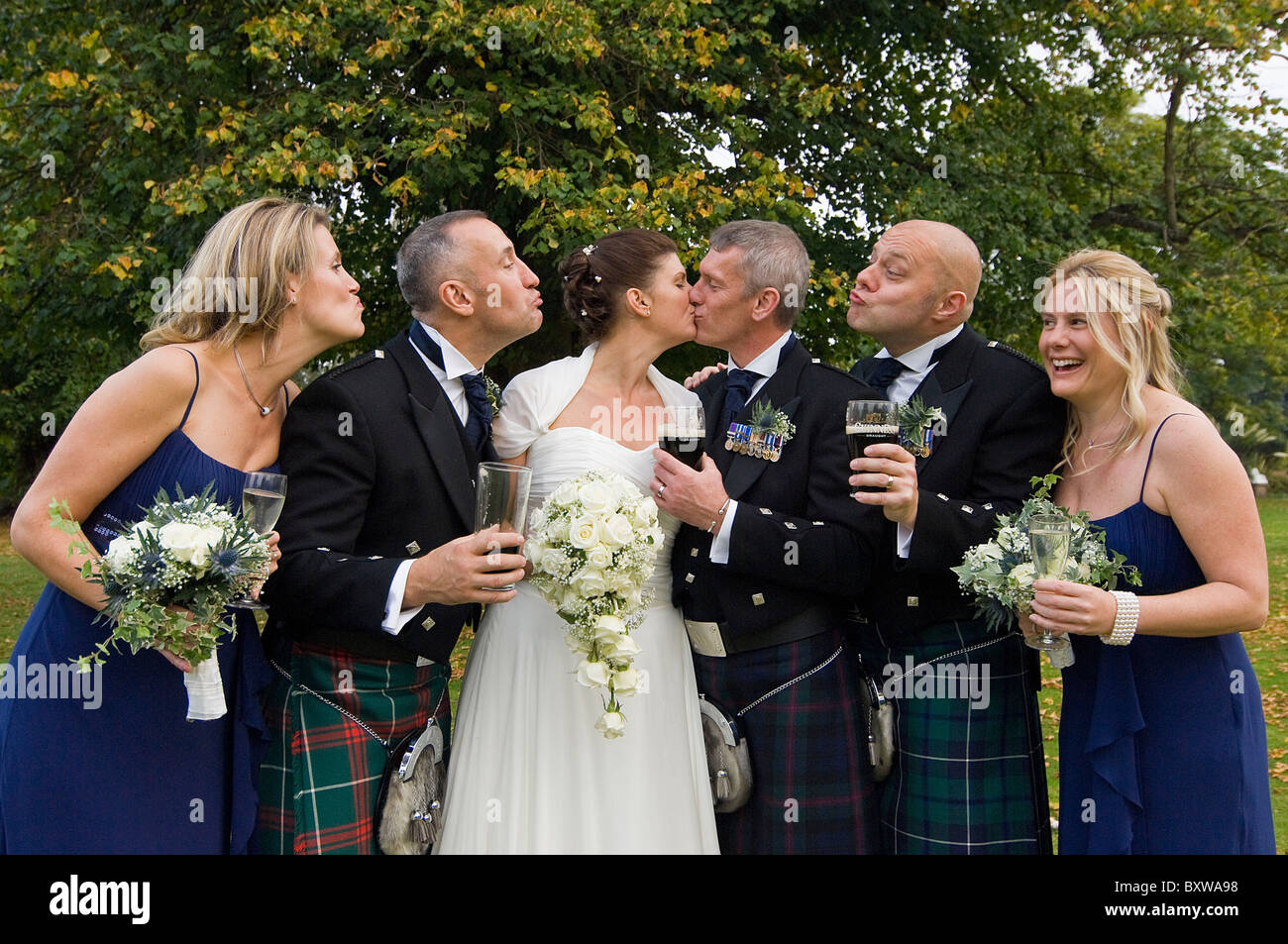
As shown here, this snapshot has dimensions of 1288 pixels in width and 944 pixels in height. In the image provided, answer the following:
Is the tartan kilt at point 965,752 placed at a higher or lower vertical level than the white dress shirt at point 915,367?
lower

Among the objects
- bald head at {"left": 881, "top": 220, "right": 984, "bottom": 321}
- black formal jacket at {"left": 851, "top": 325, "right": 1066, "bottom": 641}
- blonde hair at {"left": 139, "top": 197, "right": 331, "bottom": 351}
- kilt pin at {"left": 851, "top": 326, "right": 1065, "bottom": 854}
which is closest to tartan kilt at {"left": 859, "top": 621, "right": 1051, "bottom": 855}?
Answer: kilt pin at {"left": 851, "top": 326, "right": 1065, "bottom": 854}

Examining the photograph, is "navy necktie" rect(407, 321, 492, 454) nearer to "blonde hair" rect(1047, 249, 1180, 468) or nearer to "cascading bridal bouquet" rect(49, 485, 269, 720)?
"cascading bridal bouquet" rect(49, 485, 269, 720)

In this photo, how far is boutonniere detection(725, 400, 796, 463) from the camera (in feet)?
13.6

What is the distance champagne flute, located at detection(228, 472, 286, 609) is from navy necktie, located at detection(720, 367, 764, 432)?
167cm

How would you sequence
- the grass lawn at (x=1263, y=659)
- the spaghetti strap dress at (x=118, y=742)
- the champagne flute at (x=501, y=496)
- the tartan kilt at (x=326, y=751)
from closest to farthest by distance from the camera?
the champagne flute at (x=501, y=496) → the spaghetti strap dress at (x=118, y=742) → the tartan kilt at (x=326, y=751) → the grass lawn at (x=1263, y=659)

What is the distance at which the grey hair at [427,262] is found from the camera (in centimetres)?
410

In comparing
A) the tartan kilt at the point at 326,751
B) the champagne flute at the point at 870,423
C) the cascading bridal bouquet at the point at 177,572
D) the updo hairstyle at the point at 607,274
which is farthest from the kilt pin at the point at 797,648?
the cascading bridal bouquet at the point at 177,572

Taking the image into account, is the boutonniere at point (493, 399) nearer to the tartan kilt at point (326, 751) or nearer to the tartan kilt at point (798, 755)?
the tartan kilt at point (326, 751)

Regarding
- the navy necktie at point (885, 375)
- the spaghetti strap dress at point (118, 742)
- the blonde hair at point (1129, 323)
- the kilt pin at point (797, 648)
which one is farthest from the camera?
the navy necktie at point (885, 375)

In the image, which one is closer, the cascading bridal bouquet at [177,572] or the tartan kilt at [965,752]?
the cascading bridal bouquet at [177,572]

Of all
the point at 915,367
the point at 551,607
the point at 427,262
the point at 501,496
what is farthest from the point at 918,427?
the point at 427,262

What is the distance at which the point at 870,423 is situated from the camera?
11.8 feet

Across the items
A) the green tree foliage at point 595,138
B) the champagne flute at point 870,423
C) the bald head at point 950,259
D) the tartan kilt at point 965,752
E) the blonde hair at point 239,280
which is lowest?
the tartan kilt at point 965,752

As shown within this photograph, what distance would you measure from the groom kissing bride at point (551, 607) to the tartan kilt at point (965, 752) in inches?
6.5
